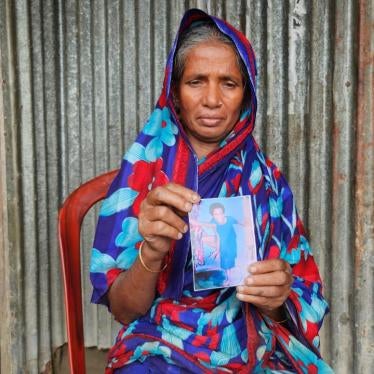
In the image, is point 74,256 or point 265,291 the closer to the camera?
point 265,291

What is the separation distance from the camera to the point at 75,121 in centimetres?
318

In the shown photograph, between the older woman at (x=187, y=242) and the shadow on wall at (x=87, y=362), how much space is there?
1.44 metres

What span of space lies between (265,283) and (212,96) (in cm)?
59

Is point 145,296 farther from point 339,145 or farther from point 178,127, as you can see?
point 339,145

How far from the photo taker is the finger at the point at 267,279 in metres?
1.64

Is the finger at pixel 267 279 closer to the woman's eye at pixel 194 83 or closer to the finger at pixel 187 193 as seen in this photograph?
the finger at pixel 187 193

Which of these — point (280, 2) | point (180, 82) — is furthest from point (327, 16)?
point (180, 82)

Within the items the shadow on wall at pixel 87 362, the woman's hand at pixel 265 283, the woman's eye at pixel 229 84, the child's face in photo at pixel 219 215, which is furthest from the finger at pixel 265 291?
the shadow on wall at pixel 87 362

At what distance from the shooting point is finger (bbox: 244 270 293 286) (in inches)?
64.7

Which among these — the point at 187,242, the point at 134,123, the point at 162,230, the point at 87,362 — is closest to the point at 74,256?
the point at 187,242

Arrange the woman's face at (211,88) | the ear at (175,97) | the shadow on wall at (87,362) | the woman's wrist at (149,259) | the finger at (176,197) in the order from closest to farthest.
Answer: the finger at (176,197) < the woman's wrist at (149,259) < the woman's face at (211,88) < the ear at (175,97) < the shadow on wall at (87,362)

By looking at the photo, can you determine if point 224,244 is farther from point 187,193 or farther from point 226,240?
point 187,193

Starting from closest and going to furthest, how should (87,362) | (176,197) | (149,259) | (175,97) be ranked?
1. (176,197)
2. (149,259)
3. (175,97)
4. (87,362)

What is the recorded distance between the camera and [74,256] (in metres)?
→ 2.11
